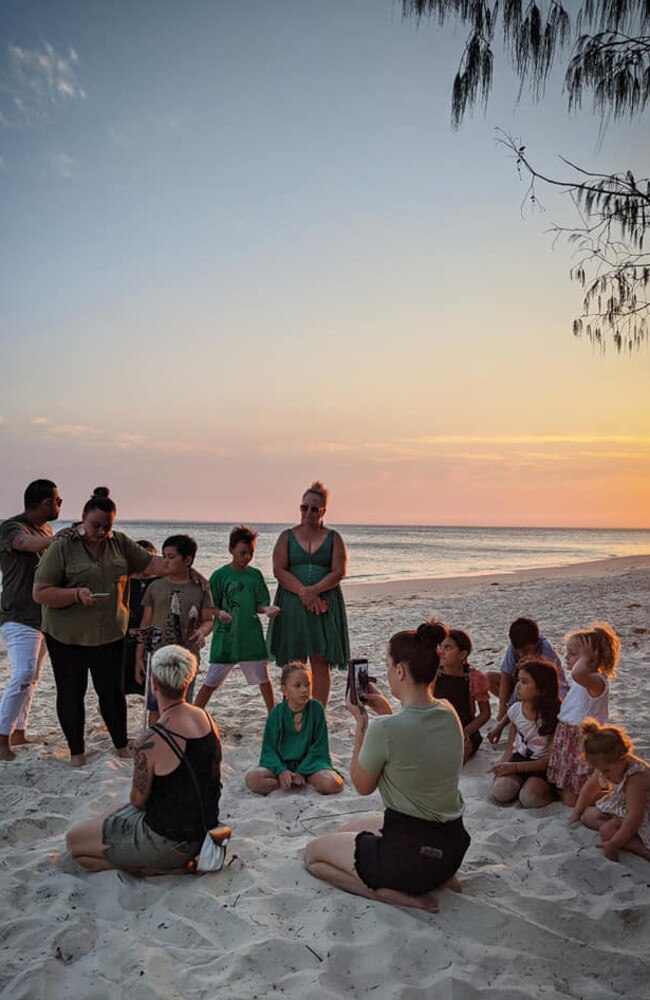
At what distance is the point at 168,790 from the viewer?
3279 mm

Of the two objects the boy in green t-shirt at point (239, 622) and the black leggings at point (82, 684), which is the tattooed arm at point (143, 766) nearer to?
the black leggings at point (82, 684)

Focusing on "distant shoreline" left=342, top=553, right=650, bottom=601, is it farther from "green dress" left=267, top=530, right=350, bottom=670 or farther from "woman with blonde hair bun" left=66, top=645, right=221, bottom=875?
"woman with blonde hair bun" left=66, top=645, right=221, bottom=875

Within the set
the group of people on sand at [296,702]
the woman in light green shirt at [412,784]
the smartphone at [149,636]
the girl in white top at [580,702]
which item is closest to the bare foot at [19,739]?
the group of people on sand at [296,702]

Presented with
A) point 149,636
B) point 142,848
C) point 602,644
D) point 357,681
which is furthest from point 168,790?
point 602,644

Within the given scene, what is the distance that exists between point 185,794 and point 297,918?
715 millimetres

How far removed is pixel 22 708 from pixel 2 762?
1.18 ft

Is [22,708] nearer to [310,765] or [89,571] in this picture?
[89,571]

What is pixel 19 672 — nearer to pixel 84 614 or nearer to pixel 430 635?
pixel 84 614

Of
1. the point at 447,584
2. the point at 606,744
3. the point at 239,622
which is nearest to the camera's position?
the point at 606,744

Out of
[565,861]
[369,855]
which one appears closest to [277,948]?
[369,855]

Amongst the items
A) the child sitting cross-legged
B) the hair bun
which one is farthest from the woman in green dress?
the hair bun

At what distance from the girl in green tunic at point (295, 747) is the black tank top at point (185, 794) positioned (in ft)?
3.63

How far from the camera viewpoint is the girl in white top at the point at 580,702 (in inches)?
160

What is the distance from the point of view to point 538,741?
4.33 metres
